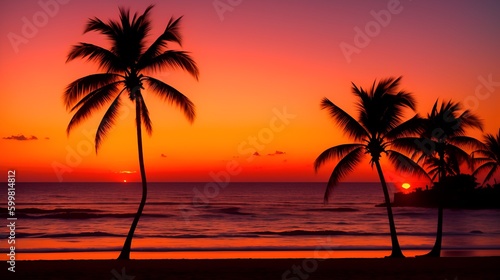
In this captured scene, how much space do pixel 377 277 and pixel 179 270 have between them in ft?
18.4

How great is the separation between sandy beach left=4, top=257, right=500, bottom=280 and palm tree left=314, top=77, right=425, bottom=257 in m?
3.71

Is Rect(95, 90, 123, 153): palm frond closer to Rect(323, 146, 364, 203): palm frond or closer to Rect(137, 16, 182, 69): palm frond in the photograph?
Rect(137, 16, 182, 69): palm frond

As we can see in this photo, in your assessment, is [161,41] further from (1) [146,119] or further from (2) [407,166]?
(2) [407,166]

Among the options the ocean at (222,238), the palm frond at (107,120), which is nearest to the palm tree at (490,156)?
the ocean at (222,238)

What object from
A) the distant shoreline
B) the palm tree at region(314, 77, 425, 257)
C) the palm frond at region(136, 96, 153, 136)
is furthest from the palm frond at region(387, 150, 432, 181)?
the palm frond at region(136, 96, 153, 136)

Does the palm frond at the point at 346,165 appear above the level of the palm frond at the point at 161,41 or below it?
below

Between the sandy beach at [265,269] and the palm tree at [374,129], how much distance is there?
3.71 metres

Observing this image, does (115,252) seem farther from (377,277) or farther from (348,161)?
(377,277)

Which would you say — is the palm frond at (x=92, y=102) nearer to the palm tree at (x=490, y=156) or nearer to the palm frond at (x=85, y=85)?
the palm frond at (x=85, y=85)

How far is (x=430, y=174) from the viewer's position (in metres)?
23.0

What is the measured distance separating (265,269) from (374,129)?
25.2 feet

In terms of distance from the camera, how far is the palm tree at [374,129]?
21.6 m

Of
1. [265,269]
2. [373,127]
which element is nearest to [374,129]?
[373,127]

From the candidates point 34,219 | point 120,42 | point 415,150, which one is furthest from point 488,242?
point 34,219
